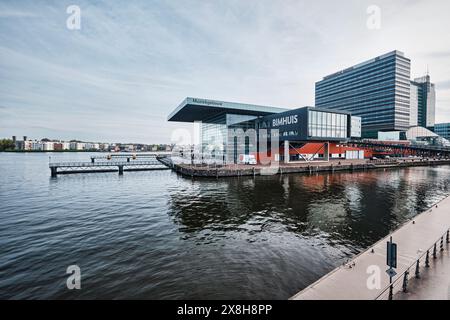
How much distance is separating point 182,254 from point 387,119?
17252 centimetres

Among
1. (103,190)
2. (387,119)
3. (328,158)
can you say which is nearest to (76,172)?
(103,190)

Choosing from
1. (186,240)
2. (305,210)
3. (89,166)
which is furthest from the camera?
(89,166)

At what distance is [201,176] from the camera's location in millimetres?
45719

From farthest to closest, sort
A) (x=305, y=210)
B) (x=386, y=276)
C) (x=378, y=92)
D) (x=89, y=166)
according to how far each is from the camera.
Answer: (x=378, y=92)
(x=89, y=166)
(x=305, y=210)
(x=386, y=276)

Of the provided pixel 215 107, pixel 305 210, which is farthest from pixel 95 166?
pixel 305 210

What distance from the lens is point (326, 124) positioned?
57656 millimetres

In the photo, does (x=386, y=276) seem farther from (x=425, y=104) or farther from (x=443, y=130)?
(x=425, y=104)

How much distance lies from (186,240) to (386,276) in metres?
11.2

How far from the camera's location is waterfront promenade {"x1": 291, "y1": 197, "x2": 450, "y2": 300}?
276 inches

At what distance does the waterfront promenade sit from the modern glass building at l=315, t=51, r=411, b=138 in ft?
442

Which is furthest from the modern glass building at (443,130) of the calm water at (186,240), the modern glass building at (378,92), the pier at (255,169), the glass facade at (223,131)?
the calm water at (186,240)

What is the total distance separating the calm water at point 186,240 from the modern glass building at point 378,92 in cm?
12693

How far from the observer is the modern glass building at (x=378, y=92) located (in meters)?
138

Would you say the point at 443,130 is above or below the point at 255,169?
above
